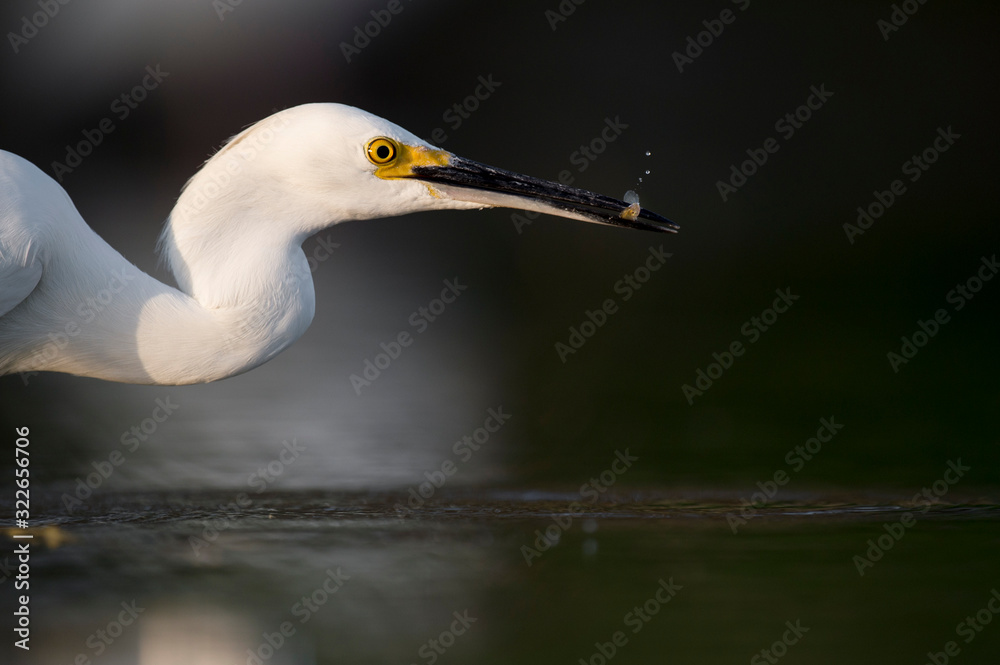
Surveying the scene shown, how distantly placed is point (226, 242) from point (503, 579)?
1473 millimetres

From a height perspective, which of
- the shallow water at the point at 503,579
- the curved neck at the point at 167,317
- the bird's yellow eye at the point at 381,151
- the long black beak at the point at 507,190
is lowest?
the shallow water at the point at 503,579

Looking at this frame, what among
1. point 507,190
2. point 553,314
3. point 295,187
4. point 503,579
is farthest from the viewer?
point 553,314

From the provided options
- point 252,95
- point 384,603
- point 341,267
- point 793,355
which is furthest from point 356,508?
point 252,95

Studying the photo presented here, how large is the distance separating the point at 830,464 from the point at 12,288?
3346mm

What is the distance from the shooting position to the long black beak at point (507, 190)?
A: 3.06 metres

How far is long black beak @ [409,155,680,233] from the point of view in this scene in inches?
121

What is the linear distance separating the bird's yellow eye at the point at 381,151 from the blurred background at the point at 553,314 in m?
1.33

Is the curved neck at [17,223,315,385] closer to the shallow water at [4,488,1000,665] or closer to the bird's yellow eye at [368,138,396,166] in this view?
the bird's yellow eye at [368,138,396,166]

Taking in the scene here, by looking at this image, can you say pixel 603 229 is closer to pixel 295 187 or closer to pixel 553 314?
pixel 553 314

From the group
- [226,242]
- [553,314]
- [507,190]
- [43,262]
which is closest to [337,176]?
[226,242]

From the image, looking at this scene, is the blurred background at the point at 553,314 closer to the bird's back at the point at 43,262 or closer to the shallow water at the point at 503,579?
the shallow water at the point at 503,579

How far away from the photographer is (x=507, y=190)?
309cm

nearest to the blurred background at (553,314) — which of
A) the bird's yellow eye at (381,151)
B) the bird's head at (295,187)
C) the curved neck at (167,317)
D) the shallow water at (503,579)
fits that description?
the shallow water at (503,579)

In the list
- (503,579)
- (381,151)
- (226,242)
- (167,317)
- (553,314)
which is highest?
(553,314)
